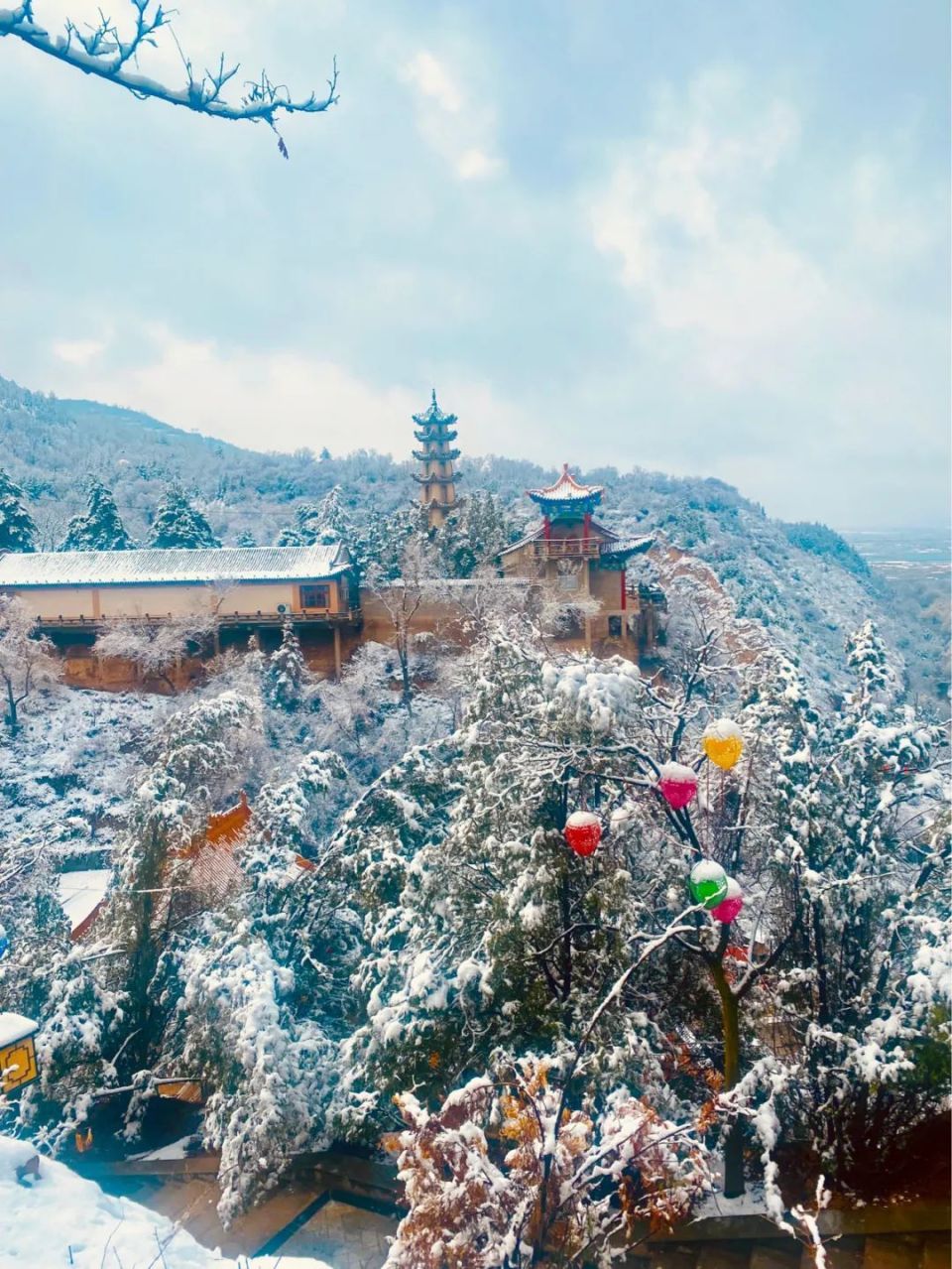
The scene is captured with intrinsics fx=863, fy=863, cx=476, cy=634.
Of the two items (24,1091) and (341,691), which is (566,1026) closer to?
(24,1091)

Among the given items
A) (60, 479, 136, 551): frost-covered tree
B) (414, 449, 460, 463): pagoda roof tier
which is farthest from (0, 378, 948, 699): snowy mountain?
(414, 449, 460, 463): pagoda roof tier

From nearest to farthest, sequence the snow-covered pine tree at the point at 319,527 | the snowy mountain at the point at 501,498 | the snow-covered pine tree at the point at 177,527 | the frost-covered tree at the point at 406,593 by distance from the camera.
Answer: the frost-covered tree at the point at 406,593, the snow-covered pine tree at the point at 177,527, the snow-covered pine tree at the point at 319,527, the snowy mountain at the point at 501,498

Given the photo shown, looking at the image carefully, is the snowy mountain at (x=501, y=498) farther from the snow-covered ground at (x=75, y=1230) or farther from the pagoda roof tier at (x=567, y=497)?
the snow-covered ground at (x=75, y=1230)

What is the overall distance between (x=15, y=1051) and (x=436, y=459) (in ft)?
86.9

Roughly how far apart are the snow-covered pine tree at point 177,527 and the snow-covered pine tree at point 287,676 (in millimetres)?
7053

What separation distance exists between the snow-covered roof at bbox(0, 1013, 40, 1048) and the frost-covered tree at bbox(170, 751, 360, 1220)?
3.28 metres

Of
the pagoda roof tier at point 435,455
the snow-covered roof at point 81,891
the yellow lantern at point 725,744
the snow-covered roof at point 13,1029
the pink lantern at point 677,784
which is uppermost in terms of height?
the pagoda roof tier at point 435,455

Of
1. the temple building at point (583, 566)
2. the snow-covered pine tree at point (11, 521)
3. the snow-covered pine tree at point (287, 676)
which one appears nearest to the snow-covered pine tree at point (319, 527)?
the snow-covered pine tree at point (287, 676)

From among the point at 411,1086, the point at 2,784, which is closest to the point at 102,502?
the point at 2,784

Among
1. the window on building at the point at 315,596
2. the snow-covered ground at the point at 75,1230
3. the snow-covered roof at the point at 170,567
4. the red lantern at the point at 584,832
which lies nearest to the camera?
the snow-covered ground at the point at 75,1230

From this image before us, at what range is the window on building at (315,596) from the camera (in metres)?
21.8

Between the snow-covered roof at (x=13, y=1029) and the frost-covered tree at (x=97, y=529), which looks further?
the frost-covered tree at (x=97, y=529)

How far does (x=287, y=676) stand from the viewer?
20250 millimetres

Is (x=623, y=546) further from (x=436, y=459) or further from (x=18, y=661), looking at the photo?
(x=18, y=661)
